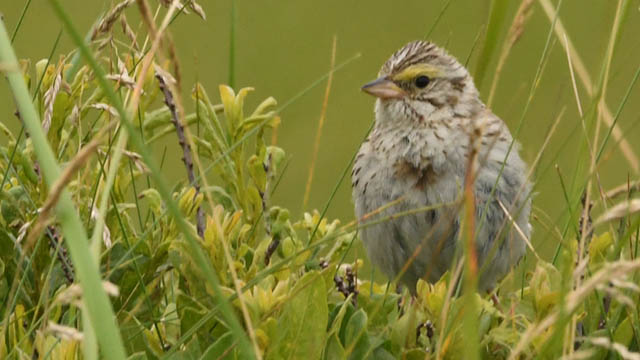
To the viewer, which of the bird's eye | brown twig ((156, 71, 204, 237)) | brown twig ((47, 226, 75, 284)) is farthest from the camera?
the bird's eye

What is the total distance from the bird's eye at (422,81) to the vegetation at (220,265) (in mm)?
823

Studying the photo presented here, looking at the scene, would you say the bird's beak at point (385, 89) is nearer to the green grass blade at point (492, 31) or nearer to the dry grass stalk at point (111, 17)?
the dry grass stalk at point (111, 17)

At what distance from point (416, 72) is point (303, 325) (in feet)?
5.21

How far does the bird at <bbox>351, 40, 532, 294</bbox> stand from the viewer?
3502mm

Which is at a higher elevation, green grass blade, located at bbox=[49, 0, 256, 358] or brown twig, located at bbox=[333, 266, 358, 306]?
green grass blade, located at bbox=[49, 0, 256, 358]

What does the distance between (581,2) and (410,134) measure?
19.5 ft

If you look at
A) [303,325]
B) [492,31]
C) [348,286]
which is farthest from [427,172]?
[492,31]

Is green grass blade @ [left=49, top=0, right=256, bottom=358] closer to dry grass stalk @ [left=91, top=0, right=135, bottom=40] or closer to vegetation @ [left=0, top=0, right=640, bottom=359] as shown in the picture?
vegetation @ [left=0, top=0, right=640, bottom=359]

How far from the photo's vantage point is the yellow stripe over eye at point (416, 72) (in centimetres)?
382

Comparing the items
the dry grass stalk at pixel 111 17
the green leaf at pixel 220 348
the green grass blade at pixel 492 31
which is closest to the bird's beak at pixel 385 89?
the dry grass stalk at pixel 111 17

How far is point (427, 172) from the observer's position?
3551 millimetres

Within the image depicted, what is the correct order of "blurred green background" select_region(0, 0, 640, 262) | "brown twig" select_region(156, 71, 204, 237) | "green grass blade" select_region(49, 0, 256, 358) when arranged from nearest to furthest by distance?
"green grass blade" select_region(49, 0, 256, 358) → "brown twig" select_region(156, 71, 204, 237) → "blurred green background" select_region(0, 0, 640, 262)

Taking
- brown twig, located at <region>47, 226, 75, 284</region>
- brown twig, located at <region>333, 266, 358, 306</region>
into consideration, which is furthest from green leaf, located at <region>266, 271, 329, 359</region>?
brown twig, located at <region>47, 226, 75, 284</region>

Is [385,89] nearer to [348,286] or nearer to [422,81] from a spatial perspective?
[422,81]
